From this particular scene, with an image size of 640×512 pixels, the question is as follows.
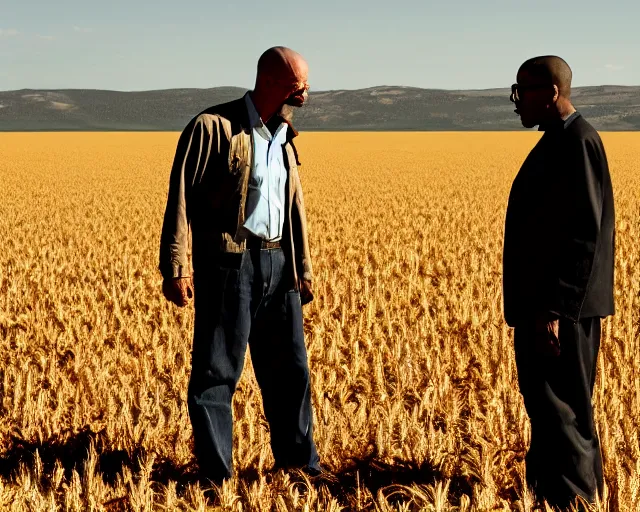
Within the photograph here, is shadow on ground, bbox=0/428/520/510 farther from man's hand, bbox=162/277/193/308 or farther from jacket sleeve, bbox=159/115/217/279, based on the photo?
jacket sleeve, bbox=159/115/217/279

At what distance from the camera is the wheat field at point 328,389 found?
3762 millimetres

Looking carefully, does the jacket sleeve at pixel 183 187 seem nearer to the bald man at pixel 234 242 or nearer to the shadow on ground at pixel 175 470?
the bald man at pixel 234 242

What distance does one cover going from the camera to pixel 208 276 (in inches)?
142

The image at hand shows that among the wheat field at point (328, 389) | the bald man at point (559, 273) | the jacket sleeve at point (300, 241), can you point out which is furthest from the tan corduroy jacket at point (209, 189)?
the bald man at point (559, 273)

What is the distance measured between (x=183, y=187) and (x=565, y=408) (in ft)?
5.54

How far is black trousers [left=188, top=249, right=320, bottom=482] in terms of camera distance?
3596 mm

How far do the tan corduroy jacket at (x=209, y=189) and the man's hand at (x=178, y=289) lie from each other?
0.02 m

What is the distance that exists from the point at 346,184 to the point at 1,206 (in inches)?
428

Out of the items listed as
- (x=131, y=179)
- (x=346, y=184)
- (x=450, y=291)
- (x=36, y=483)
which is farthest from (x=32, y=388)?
(x=131, y=179)

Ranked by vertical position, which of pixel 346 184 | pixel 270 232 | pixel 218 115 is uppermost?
pixel 218 115

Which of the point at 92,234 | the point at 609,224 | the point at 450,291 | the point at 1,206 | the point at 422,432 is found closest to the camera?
the point at 609,224

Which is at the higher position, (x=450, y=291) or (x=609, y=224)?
(x=609, y=224)

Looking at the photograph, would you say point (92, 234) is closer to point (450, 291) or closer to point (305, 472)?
point (450, 291)

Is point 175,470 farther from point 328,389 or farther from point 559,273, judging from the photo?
point 559,273
